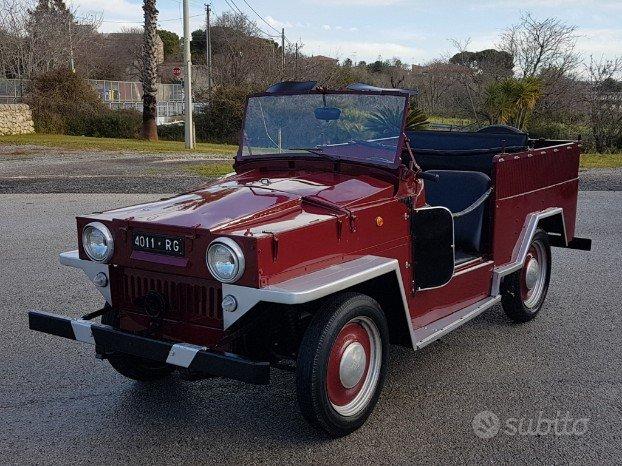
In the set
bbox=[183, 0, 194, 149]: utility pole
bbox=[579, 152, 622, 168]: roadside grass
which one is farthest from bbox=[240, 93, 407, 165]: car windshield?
bbox=[183, 0, 194, 149]: utility pole

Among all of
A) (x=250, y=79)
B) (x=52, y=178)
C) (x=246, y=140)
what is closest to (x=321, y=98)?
(x=246, y=140)

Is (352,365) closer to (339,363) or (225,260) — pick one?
(339,363)

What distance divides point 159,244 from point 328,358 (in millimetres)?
1075

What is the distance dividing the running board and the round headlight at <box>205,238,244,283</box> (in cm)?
135

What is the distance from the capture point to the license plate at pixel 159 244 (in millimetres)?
3652

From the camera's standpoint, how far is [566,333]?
5488 mm

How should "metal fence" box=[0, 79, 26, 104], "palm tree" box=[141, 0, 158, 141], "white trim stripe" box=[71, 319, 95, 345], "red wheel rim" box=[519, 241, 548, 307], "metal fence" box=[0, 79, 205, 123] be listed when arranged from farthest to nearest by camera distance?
"metal fence" box=[0, 79, 205, 123] → "metal fence" box=[0, 79, 26, 104] → "palm tree" box=[141, 0, 158, 141] → "red wheel rim" box=[519, 241, 548, 307] → "white trim stripe" box=[71, 319, 95, 345]

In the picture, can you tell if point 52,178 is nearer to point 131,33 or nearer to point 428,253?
point 428,253

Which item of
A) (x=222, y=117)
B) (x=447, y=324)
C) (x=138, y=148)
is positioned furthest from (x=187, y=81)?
(x=447, y=324)

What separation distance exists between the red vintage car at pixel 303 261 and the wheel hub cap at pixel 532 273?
1.79 ft

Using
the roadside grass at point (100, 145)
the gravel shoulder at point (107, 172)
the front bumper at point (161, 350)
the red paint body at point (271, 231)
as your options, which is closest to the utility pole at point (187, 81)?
the roadside grass at point (100, 145)

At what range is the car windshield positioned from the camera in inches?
176

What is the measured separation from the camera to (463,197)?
5539 millimetres

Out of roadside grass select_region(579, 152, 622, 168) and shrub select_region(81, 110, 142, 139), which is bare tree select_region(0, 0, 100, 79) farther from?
roadside grass select_region(579, 152, 622, 168)
